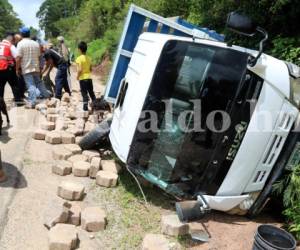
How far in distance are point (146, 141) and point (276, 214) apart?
184 centimetres

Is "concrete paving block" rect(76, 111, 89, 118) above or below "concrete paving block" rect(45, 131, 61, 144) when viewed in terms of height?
above

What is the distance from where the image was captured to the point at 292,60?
592 cm

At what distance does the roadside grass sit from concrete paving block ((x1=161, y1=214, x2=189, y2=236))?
8 centimetres

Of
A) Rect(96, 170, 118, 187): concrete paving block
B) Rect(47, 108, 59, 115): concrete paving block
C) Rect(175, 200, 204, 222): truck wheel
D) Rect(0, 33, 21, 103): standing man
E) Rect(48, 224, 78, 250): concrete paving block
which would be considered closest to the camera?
Rect(48, 224, 78, 250): concrete paving block

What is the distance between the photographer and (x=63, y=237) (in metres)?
3.07

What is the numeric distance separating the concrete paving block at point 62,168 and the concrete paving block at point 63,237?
4.43ft

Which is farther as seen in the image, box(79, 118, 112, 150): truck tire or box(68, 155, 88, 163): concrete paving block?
box(79, 118, 112, 150): truck tire

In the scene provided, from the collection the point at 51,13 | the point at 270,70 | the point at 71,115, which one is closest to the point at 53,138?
the point at 71,115

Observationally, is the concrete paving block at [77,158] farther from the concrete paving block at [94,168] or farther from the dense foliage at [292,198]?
the dense foliage at [292,198]

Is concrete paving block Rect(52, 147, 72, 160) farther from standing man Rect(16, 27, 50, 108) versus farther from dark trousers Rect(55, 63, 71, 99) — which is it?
dark trousers Rect(55, 63, 71, 99)

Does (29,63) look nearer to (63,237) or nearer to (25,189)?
(25,189)

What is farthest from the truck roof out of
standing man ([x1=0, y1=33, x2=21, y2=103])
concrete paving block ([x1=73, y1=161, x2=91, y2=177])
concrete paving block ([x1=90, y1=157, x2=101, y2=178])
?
standing man ([x1=0, y1=33, x2=21, y2=103])

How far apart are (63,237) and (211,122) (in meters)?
1.76

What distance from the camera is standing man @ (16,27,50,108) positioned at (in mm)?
7473
